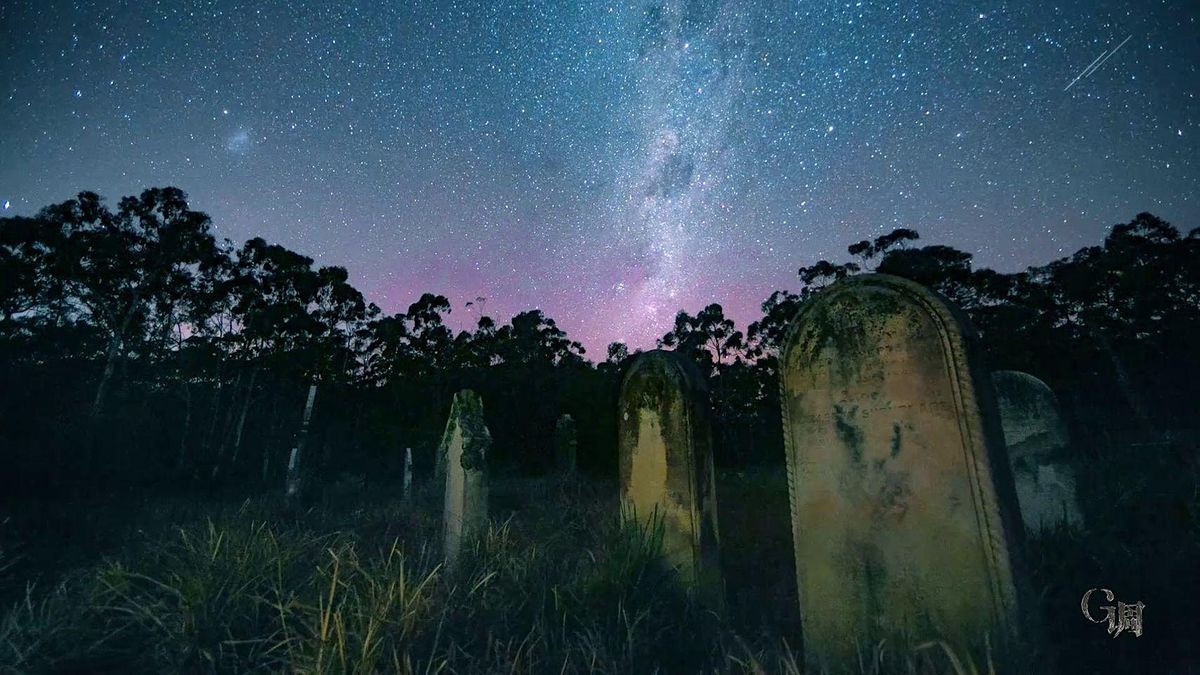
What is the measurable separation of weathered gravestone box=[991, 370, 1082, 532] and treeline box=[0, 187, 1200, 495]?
51.2 feet

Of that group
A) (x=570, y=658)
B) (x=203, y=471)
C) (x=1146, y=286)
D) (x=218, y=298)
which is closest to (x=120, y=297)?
(x=218, y=298)

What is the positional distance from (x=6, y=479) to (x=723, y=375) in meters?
27.9

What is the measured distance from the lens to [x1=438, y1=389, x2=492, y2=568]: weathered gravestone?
6648 millimetres

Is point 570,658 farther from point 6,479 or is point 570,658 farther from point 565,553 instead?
point 6,479

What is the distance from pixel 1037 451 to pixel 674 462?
4.29 meters

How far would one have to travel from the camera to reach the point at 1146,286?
2189 centimetres

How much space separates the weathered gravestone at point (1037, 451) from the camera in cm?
589

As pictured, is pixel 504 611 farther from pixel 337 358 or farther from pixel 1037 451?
pixel 337 358

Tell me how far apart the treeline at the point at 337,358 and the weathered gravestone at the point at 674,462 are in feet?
50.9

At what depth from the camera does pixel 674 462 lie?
4770mm

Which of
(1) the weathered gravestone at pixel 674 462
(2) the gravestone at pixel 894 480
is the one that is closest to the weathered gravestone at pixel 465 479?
(1) the weathered gravestone at pixel 674 462

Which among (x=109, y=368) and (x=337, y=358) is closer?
(x=109, y=368)

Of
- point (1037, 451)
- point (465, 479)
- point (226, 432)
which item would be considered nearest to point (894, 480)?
point (1037, 451)

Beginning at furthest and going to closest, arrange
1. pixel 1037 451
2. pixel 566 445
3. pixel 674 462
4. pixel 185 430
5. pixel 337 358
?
1. pixel 337 358
2. pixel 185 430
3. pixel 566 445
4. pixel 1037 451
5. pixel 674 462
